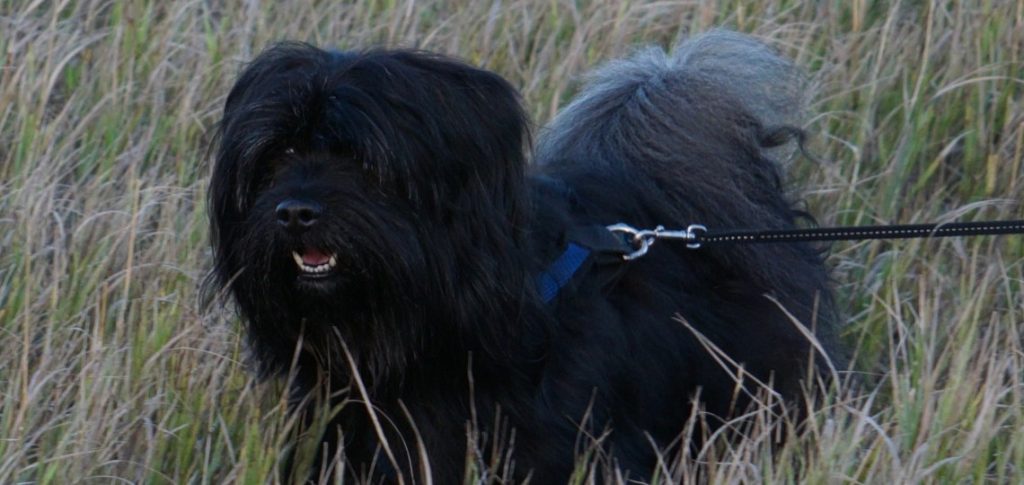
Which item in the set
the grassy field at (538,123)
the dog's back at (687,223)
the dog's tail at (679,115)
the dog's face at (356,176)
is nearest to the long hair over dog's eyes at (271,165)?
the dog's face at (356,176)

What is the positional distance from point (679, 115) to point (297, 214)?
→ 1.44 meters

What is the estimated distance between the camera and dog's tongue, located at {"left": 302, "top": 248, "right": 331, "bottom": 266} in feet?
10.9

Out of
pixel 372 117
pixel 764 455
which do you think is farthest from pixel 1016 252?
pixel 372 117

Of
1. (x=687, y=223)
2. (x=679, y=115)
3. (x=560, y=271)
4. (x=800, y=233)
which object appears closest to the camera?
(x=560, y=271)

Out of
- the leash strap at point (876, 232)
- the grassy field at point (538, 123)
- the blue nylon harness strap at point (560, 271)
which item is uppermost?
the leash strap at point (876, 232)

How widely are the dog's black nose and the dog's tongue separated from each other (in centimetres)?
7

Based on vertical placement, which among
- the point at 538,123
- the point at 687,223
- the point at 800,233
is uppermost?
the point at 800,233

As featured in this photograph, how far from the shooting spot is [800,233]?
3.85 meters

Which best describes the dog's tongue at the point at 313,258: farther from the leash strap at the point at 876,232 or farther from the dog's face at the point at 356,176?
the leash strap at the point at 876,232

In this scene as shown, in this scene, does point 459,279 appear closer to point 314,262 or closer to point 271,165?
point 314,262

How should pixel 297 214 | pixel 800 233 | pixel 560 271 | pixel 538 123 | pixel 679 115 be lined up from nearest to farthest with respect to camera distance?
pixel 297 214
pixel 560 271
pixel 800 233
pixel 679 115
pixel 538 123

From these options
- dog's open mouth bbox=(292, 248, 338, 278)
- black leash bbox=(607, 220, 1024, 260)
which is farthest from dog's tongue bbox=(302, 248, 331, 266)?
black leash bbox=(607, 220, 1024, 260)

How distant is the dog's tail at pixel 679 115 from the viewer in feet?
14.1

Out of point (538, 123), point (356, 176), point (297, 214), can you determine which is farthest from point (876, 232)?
point (538, 123)
